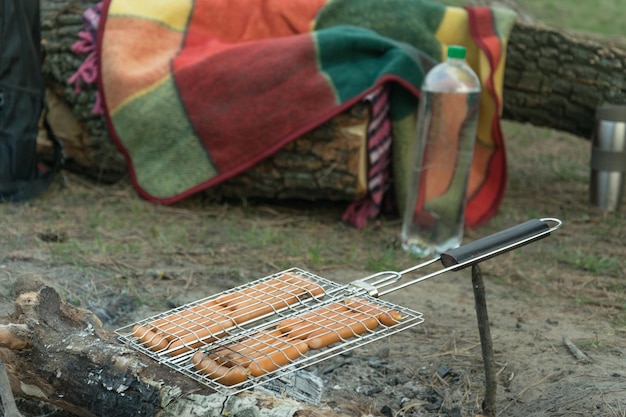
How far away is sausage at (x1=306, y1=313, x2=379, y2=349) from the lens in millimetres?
2045

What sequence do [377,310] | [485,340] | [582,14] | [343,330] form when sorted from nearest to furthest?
1. [343,330]
2. [377,310]
3. [485,340]
4. [582,14]

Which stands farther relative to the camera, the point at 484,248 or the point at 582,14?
the point at 582,14

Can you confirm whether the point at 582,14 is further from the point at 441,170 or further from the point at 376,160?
the point at 376,160

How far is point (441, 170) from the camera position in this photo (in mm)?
4363

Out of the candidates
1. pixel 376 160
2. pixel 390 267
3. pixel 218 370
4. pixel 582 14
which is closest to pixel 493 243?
pixel 218 370

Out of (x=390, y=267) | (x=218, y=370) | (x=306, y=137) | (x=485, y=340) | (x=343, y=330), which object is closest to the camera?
(x=218, y=370)

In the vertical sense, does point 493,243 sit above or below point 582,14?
above

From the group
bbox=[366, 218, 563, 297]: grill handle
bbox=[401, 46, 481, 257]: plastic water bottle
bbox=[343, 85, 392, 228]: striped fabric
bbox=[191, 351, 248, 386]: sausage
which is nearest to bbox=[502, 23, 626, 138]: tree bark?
bbox=[401, 46, 481, 257]: plastic water bottle

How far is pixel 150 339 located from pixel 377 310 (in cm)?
55

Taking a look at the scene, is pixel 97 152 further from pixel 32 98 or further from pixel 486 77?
pixel 486 77

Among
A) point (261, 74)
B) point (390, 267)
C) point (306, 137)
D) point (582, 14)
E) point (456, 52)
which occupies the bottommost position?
point (582, 14)

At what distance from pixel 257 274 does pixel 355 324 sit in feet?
5.28

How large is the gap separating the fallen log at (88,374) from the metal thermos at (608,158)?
3194mm

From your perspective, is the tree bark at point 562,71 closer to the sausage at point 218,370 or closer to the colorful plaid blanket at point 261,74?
the colorful plaid blanket at point 261,74
